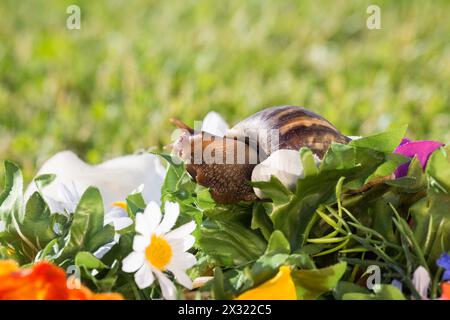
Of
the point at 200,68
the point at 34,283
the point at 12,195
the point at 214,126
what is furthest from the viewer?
the point at 200,68

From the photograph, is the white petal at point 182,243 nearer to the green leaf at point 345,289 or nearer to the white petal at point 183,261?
the white petal at point 183,261

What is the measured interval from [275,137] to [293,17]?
2.83 meters

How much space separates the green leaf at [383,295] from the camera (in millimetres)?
937

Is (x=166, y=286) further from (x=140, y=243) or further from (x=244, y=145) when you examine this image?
(x=244, y=145)

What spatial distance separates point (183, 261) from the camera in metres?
1.03

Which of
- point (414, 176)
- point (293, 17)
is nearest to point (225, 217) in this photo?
point (414, 176)

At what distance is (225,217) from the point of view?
43.4 inches

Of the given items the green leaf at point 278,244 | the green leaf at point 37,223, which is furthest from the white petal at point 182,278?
the green leaf at point 37,223

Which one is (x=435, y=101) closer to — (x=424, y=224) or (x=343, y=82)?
(x=343, y=82)

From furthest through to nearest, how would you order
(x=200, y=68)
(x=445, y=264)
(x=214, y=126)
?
(x=200, y=68)
(x=214, y=126)
(x=445, y=264)

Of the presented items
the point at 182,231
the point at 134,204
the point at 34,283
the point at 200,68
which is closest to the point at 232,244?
the point at 182,231

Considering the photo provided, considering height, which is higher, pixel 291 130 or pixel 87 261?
pixel 291 130

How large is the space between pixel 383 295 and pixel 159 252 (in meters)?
0.27
